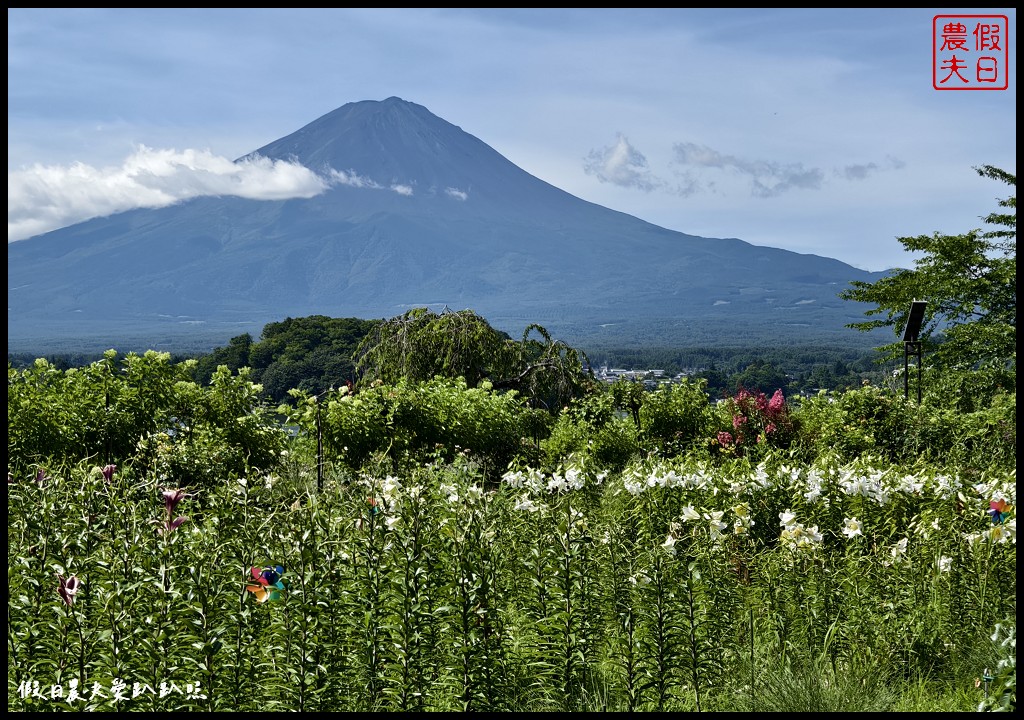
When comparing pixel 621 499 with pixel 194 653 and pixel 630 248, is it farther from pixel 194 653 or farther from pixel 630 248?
pixel 630 248

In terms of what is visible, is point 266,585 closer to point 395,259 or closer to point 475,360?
point 475,360

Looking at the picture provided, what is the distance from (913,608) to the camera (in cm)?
328

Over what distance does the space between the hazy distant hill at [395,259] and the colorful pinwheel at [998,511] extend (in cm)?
14372

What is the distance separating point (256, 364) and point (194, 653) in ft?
68.1

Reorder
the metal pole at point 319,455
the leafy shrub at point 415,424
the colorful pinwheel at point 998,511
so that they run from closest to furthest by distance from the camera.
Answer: the colorful pinwheel at point 998,511 → the metal pole at point 319,455 → the leafy shrub at point 415,424

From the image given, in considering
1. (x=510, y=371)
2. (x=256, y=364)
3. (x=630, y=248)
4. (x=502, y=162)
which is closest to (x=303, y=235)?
(x=502, y=162)

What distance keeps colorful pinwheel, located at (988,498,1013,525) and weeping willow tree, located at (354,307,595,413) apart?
659 centimetres

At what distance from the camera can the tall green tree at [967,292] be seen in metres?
9.76

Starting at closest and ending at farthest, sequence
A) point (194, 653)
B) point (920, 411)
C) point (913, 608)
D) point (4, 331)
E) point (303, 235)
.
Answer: point (4, 331)
point (194, 653)
point (913, 608)
point (920, 411)
point (303, 235)

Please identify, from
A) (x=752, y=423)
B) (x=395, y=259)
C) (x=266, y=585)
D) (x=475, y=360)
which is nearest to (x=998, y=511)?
(x=266, y=585)

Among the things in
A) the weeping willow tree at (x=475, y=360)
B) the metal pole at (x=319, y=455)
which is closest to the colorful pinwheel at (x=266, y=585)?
the metal pole at (x=319, y=455)

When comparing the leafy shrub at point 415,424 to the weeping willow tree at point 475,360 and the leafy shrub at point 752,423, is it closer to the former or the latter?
the leafy shrub at point 752,423

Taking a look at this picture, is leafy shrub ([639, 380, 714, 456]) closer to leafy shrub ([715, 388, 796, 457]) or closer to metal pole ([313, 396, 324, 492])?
leafy shrub ([715, 388, 796, 457])

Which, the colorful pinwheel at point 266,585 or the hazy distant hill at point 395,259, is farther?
the hazy distant hill at point 395,259
